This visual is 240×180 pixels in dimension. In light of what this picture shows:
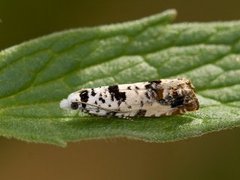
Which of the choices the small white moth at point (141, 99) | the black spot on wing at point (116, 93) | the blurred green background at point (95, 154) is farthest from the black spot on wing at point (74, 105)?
the blurred green background at point (95, 154)

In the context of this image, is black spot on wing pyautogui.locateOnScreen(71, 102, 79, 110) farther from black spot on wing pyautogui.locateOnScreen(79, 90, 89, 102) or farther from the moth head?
black spot on wing pyautogui.locateOnScreen(79, 90, 89, 102)

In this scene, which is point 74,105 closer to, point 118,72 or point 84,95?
point 84,95

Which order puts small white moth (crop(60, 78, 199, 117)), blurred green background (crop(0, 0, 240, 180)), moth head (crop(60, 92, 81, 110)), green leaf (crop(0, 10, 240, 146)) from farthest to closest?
blurred green background (crop(0, 0, 240, 180)), small white moth (crop(60, 78, 199, 117)), moth head (crop(60, 92, 81, 110)), green leaf (crop(0, 10, 240, 146))

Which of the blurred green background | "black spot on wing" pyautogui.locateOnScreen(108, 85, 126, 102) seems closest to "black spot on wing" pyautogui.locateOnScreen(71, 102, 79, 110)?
"black spot on wing" pyautogui.locateOnScreen(108, 85, 126, 102)

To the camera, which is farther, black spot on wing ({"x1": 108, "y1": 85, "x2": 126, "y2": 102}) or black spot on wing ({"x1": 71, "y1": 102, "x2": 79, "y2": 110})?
black spot on wing ({"x1": 108, "y1": 85, "x2": 126, "y2": 102})

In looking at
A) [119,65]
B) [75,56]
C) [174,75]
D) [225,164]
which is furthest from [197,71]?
[225,164]

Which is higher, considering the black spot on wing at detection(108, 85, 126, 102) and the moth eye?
the black spot on wing at detection(108, 85, 126, 102)
